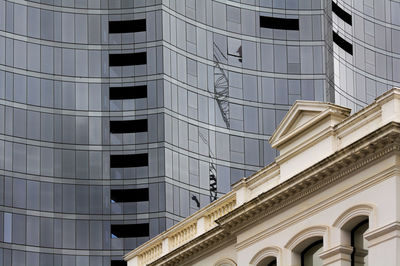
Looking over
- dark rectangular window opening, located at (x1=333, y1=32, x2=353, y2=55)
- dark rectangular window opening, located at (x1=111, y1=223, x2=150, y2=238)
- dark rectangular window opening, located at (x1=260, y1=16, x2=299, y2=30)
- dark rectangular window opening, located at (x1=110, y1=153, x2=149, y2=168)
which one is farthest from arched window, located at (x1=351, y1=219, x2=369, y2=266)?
dark rectangular window opening, located at (x1=333, y1=32, x2=353, y2=55)

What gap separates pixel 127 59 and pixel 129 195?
13.8 m

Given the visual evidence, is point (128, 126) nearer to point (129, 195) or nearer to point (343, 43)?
point (129, 195)

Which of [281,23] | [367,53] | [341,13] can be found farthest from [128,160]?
[367,53]

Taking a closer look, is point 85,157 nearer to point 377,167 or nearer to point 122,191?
point 122,191

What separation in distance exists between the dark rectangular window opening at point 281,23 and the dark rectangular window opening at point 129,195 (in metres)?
22.3

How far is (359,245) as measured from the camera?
47094mm

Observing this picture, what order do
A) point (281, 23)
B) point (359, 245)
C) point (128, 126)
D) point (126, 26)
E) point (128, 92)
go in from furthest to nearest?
point (281, 23)
point (126, 26)
point (128, 92)
point (128, 126)
point (359, 245)

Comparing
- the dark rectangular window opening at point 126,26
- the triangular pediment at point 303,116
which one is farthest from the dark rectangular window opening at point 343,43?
the triangular pediment at point 303,116

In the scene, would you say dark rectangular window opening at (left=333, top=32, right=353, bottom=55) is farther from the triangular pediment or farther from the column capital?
the column capital

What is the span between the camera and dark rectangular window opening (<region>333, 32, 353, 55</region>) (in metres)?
134

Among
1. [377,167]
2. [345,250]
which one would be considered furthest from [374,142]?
[345,250]

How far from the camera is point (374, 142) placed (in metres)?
45.1

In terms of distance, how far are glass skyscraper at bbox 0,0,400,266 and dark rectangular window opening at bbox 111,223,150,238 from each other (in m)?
0.11

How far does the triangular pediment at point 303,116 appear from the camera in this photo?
49219 millimetres
